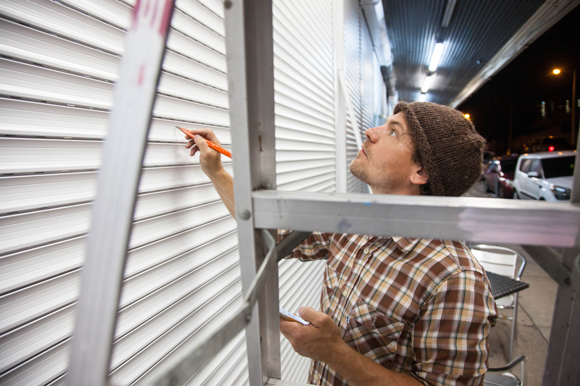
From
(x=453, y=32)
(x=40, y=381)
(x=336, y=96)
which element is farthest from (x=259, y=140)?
(x=453, y=32)

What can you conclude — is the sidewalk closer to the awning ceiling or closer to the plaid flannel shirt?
the plaid flannel shirt

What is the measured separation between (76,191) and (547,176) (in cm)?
963

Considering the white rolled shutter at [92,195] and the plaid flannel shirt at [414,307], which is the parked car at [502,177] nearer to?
the plaid flannel shirt at [414,307]

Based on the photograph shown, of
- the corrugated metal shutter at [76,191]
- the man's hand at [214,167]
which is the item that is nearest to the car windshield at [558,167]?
the man's hand at [214,167]

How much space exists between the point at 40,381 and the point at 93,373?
22.4 inches

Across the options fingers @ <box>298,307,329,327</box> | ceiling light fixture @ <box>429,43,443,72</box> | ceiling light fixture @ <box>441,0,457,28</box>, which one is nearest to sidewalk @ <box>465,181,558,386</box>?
fingers @ <box>298,307,329,327</box>

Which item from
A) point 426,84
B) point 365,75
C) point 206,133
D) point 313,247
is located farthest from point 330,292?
point 426,84

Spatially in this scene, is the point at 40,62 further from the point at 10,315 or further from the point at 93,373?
the point at 93,373

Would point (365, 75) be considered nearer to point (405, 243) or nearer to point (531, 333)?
point (531, 333)

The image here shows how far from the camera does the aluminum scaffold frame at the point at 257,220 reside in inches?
19.2

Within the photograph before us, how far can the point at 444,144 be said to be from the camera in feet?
5.07

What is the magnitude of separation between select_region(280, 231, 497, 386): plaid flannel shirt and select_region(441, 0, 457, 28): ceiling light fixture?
6582 millimetres

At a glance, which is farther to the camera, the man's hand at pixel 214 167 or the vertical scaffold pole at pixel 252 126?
the man's hand at pixel 214 167

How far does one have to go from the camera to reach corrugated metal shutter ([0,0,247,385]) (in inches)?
30.5
